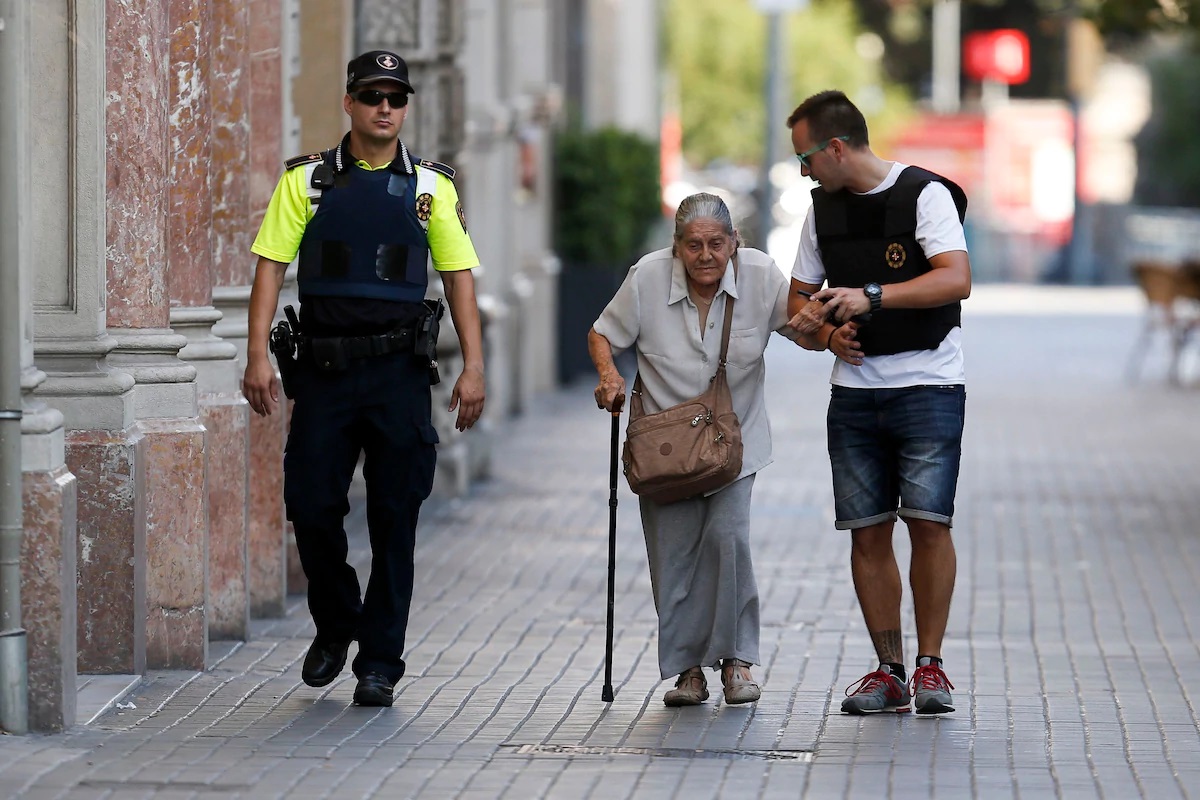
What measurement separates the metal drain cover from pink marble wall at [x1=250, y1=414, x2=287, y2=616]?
8.49 feet

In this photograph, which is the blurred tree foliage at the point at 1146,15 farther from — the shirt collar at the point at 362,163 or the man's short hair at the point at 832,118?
the shirt collar at the point at 362,163

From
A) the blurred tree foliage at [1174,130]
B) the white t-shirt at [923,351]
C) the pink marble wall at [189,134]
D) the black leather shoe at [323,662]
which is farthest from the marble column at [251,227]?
the blurred tree foliage at [1174,130]

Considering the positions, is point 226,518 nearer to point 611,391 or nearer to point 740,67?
point 611,391

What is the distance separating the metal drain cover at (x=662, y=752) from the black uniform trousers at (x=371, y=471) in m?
0.79

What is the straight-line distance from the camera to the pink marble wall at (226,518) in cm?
838

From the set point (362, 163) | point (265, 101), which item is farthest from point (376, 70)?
point (265, 101)

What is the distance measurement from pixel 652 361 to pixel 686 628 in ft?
2.73

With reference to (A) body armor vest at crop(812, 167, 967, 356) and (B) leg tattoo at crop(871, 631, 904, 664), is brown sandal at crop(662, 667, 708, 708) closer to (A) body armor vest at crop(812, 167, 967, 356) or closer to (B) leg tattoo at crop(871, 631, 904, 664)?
(B) leg tattoo at crop(871, 631, 904, 664)

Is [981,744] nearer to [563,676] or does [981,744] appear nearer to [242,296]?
[563,676]

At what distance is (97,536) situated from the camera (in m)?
7.21

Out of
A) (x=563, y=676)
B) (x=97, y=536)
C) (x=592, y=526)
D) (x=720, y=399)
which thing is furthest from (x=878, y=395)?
(x=592, y=526)

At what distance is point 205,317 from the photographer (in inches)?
325

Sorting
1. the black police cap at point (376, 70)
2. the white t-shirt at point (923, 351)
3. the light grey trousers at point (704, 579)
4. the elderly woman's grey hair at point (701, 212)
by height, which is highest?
the black police cap at point (376, 70)

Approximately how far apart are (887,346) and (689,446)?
669 millimetres
